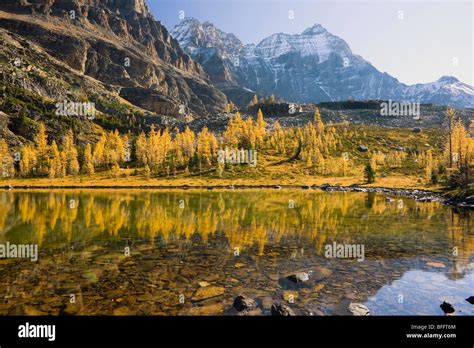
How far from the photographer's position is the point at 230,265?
24.3 meters

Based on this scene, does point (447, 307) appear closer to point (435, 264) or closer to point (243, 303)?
point (435, 264)

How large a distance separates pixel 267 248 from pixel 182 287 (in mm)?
10848

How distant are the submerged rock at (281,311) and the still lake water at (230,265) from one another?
72cm

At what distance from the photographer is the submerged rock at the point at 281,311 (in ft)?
51.2

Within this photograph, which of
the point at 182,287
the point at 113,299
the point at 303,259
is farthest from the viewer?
the point at 303,259

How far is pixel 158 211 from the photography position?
53.4 m

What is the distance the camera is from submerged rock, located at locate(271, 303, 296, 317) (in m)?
15.6

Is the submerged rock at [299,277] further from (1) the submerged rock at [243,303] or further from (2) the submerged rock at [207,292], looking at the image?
(2) the submerged rock at [207,292]

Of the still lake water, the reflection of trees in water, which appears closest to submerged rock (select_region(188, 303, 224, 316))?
the still lake water
